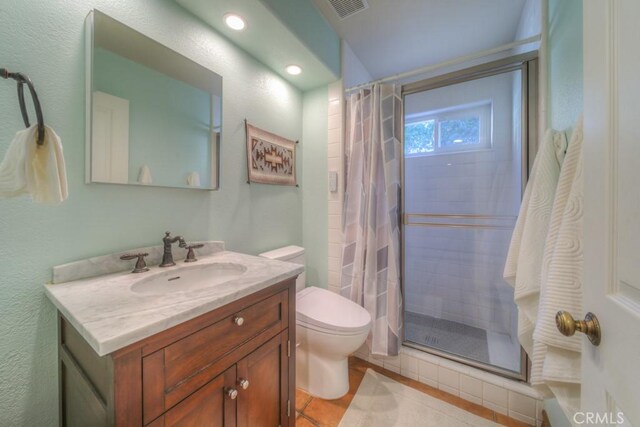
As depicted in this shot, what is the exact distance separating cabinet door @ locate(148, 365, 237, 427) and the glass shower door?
136 centimetres

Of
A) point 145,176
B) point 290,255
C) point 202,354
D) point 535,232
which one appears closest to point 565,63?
point 535,232

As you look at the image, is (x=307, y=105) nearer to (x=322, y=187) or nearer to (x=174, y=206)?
(x=322, y=187)

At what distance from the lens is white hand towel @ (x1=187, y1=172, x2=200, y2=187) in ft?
3.98

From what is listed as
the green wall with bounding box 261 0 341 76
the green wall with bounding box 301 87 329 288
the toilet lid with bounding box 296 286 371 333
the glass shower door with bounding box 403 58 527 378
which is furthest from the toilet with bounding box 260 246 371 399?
the green wall with bounding box 261 0 341 76

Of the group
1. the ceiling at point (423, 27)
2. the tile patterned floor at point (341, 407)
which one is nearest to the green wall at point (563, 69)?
the tile patterned floor at point (341, 407)

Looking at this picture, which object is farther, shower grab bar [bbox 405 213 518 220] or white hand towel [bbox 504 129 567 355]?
shower grab bar [bbox 405 213 518 220]

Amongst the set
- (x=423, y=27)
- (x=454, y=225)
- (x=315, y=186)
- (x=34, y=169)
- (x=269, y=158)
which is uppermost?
(x=423, y=27)

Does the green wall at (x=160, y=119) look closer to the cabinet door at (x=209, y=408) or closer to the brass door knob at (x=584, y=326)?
the cabinet door at (x=209, y=408)

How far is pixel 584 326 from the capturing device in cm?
49

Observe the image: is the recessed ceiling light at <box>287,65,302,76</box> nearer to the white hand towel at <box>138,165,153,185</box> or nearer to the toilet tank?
the white hand towel at <box>138,165,153,185</box>

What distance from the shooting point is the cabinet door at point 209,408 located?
635mm

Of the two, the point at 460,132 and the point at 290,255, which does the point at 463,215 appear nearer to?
the point at 460,132

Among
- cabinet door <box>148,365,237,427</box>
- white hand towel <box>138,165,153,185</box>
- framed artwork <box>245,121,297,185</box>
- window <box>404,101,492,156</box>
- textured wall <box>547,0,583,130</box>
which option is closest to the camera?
cabinet door <box>148,365,237,427</box>
